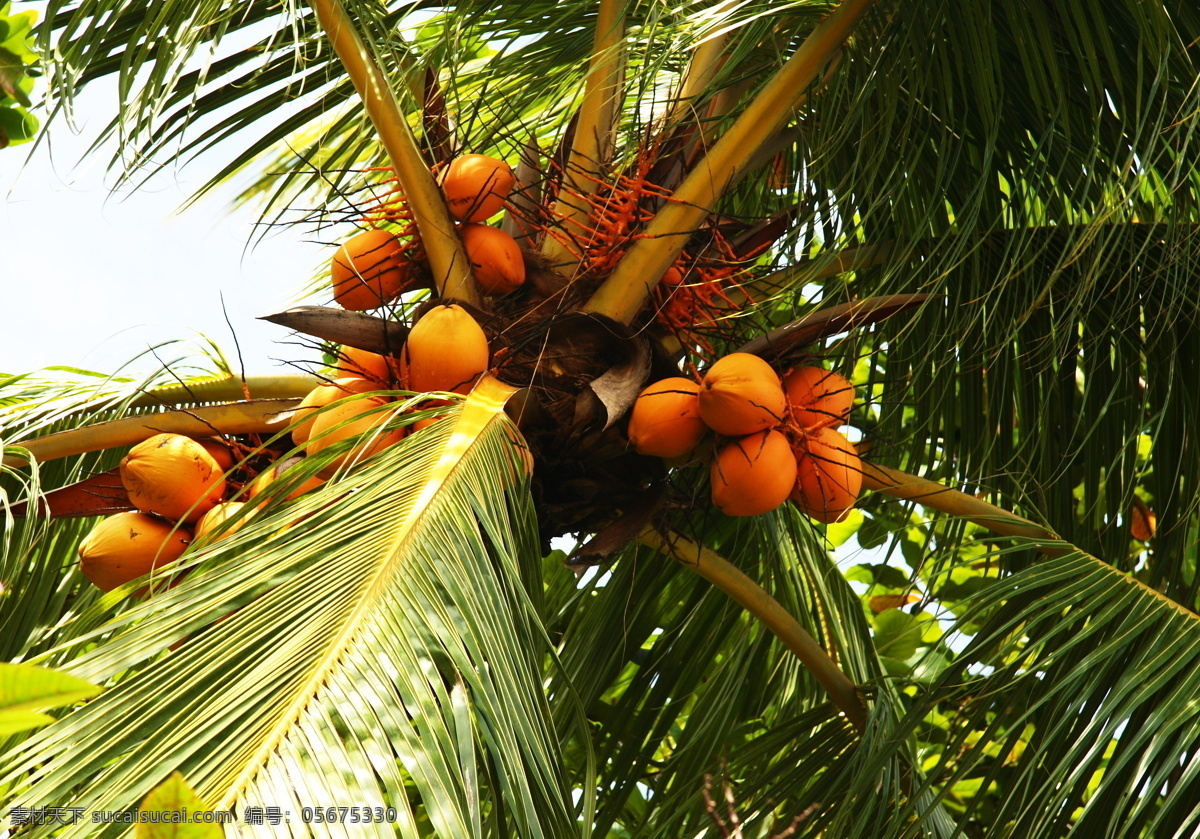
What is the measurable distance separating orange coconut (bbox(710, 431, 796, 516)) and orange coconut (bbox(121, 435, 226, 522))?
2.46 ft

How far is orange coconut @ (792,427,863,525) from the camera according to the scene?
1.81 m

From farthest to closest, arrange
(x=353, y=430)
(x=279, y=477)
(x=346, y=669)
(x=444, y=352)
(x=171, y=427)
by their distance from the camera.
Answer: (x=171, y=427) → (x=444, y=352) → (x=353, y=430) → (x=279, y=477) → (x=346, y=669)

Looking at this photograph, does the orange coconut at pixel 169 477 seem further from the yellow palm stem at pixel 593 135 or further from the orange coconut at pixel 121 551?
the yellow palm stem at pixel 593 135

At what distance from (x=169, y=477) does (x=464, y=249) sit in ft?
1.97

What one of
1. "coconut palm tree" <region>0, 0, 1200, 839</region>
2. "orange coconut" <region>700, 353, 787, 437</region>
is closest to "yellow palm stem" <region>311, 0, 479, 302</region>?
"coconut palm tree" <region>0, 0, 1200, 839</region>

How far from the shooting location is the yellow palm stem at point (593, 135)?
2.09 m

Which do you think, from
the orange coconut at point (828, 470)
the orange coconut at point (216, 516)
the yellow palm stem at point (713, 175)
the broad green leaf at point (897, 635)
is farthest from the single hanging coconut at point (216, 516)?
the broad green leaf at point (897, 635)

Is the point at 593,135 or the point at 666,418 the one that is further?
the point at 593,135

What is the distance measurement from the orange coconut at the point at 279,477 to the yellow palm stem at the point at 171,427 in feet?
0.57

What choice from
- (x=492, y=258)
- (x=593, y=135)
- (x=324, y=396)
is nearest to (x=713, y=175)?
(x=593, y=135)

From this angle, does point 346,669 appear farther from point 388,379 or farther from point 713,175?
point 713,175

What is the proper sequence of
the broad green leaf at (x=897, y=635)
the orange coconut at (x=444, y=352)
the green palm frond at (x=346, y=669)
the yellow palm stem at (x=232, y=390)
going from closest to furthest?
1. the green palm frond at (x=346, y=669)
2. the orange coconut at (x=444, y=352)
3. the yellow palm stem at (x=232, y=390)
4. the broad green leaf at (x=897, y=635)

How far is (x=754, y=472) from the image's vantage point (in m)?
1.74

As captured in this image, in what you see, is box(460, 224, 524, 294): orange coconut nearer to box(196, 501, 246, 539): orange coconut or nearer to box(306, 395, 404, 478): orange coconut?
box(306, 395, 404, 478): orange coconut
